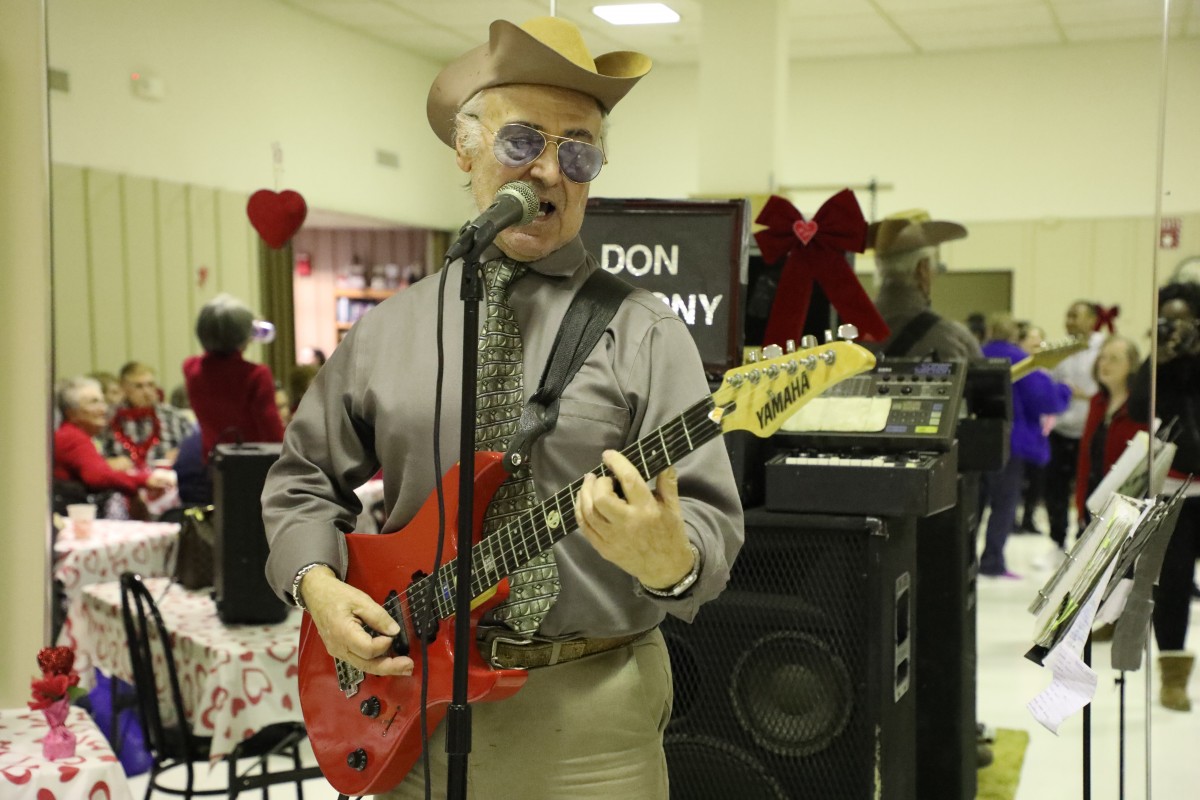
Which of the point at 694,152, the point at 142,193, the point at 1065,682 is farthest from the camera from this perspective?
the point at 694,152

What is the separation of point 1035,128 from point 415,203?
4666 mm

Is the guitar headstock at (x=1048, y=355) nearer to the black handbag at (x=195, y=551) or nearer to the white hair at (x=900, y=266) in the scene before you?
the white hair at (x=900, y=266)

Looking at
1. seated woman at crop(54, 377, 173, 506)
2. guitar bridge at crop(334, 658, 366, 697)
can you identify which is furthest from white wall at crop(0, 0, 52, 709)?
seated woman at crop(54, 377, 173, 506)

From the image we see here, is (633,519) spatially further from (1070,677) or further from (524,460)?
(1070,677)

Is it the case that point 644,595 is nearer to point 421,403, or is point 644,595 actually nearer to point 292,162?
point 421,403

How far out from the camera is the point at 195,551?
11.0ft

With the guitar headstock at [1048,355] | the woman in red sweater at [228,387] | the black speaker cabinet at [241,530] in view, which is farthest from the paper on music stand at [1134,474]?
the woman in red sweater at [228,387]

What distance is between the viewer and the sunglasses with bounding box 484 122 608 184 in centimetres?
153

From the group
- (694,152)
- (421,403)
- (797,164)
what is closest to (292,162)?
(694,152)

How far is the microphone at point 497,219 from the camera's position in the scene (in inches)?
51.1

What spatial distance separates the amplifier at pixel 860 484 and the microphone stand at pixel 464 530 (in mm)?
1164

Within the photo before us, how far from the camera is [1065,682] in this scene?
1.95 meters

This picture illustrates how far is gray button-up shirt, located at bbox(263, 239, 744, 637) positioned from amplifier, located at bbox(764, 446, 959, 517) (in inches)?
33.2

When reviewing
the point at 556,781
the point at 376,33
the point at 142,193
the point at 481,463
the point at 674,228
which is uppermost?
the point at 376,33
